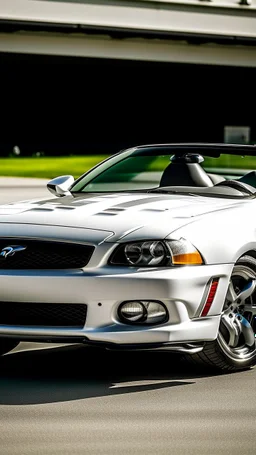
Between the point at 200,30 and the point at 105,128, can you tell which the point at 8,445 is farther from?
the point at 105,128

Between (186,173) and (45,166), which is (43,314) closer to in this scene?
(186,173)

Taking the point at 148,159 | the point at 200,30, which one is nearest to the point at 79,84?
the point at 200,30

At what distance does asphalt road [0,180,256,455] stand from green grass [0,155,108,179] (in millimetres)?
24586

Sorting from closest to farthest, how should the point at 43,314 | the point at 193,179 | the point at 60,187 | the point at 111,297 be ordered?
the point at 111,297
the point at 43,314
the point at 193,179
the point at 60,187

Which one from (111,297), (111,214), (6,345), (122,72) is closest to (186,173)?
(111,214)

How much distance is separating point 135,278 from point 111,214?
65cm

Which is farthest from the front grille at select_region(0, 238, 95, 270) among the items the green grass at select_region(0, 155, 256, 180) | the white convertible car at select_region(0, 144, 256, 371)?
the green grass at select_region(0, 155, 256, 180)

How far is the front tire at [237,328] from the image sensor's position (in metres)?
6.82

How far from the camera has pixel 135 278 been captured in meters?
6.39

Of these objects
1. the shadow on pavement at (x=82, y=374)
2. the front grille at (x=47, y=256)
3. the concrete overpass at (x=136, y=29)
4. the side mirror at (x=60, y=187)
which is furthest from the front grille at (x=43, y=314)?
the concrete overpass at (x=136, y=29)

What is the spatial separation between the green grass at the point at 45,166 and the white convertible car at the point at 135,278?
81.4 feet

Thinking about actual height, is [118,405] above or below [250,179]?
below

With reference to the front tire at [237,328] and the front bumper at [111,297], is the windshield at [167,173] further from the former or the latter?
the front bumper at [111,297]

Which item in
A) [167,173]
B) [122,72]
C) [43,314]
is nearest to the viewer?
[43,314]
